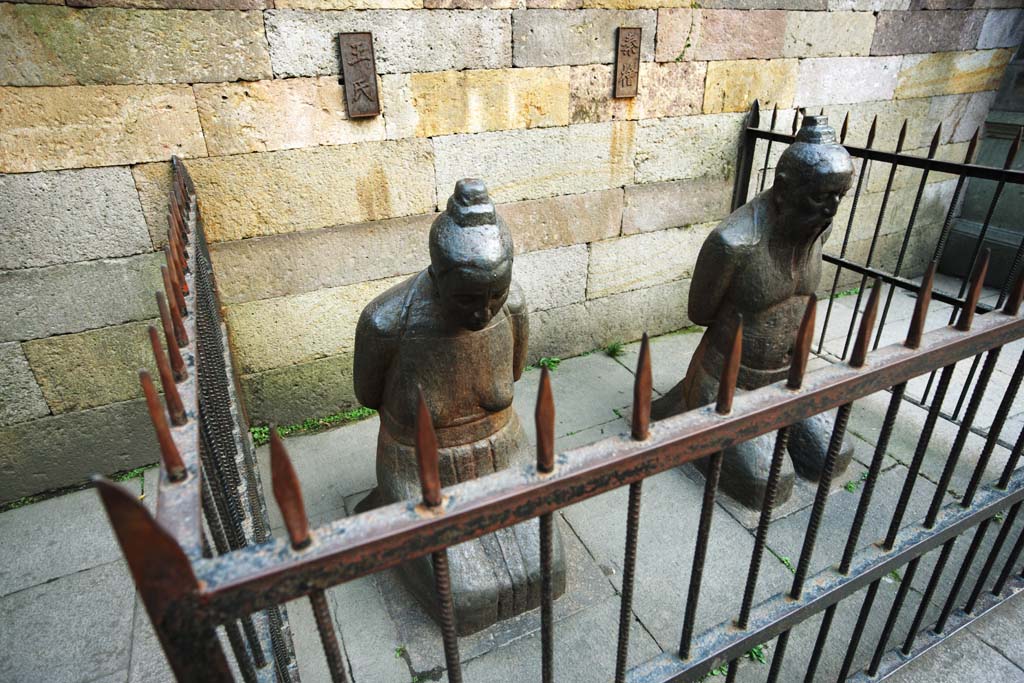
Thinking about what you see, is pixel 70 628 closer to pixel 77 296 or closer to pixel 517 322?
pixel 77 296

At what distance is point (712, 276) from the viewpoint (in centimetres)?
291

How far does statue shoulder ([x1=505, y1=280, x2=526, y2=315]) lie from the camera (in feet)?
7.92

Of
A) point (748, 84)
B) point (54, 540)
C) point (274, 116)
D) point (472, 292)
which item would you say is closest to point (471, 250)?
point (472, 292)

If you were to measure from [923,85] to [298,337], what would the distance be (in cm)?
579

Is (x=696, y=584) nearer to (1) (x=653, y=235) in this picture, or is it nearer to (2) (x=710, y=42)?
(1) (x=653, y=235)

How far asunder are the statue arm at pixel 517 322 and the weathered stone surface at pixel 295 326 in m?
1.52

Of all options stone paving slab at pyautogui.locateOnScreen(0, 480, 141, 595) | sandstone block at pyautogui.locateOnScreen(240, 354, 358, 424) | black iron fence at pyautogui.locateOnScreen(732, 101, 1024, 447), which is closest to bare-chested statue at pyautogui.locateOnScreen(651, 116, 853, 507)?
black iron fence at pyautogui.locateOnScreen(732, 101, 1024, 447)

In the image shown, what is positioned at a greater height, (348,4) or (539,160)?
(348,4)

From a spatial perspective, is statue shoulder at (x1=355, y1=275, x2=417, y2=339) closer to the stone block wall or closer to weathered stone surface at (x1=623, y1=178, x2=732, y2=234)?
the stone block wall

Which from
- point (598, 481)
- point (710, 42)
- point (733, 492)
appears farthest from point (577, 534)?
point (710, 42)

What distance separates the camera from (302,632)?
8.11 feet

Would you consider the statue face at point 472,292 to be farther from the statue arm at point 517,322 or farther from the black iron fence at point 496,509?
the black iron fence at point 496,509

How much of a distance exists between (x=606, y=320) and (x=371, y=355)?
9.13 feet

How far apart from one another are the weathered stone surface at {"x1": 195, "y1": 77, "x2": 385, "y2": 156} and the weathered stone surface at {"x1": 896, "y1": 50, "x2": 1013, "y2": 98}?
15.7ft
